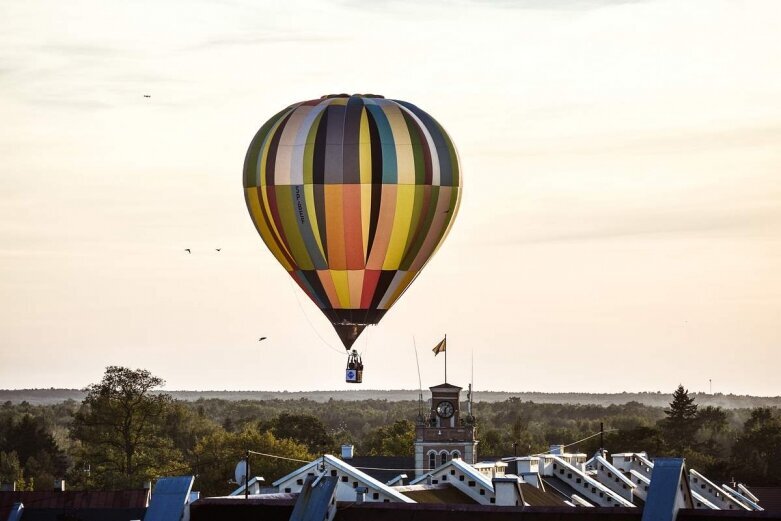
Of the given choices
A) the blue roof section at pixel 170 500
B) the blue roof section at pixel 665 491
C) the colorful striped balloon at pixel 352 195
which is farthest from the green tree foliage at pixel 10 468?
the blue roof section at pixel 665 491

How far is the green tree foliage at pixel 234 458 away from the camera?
156 metres

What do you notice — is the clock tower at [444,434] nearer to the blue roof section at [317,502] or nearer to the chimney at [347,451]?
the chimney at [347,451]

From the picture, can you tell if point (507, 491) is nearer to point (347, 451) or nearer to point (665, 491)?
point (665, 491)

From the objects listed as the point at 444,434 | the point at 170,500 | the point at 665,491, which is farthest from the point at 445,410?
the point at 665,491

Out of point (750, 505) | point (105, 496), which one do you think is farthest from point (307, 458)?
point (105, 496)

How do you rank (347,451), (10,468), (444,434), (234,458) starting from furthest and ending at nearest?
(10,468)
(234,458)
(444,434)
(347,451)

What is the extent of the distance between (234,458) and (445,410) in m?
27.8

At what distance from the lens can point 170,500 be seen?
49.2m

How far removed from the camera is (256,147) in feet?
280

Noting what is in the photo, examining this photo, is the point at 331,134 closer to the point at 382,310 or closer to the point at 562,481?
the point at 382,310

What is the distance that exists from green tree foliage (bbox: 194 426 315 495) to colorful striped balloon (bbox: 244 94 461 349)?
66.1m

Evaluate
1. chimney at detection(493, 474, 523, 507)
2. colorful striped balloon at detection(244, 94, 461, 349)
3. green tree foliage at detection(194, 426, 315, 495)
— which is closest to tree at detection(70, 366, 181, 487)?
green tree foliage at detection(194, 426, 315, 495)

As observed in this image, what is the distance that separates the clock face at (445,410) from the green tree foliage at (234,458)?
47.9 feet

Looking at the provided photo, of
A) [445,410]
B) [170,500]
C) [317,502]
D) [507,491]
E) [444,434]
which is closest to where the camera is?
[317,502]
